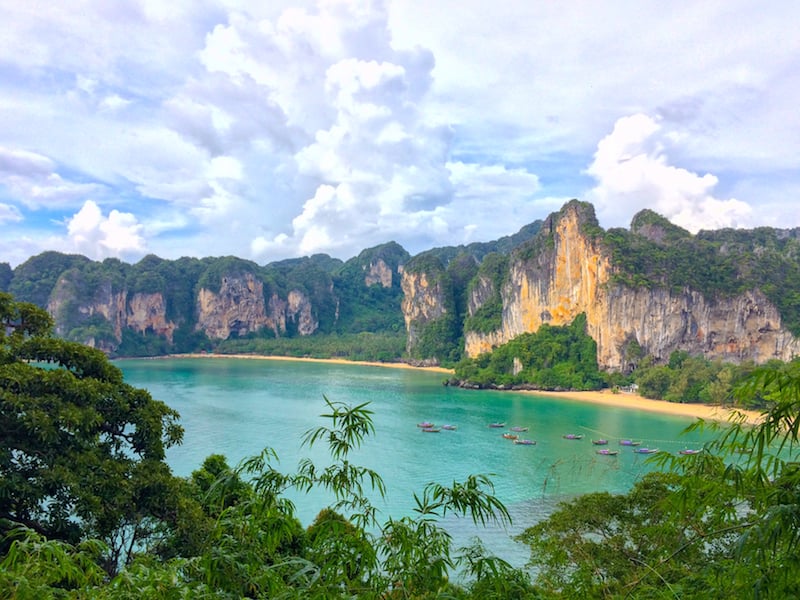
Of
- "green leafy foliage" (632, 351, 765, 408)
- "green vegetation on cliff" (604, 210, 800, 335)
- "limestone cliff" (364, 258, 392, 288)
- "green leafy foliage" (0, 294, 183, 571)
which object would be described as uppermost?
"limestone cliff" (364, 258, 392, 288)

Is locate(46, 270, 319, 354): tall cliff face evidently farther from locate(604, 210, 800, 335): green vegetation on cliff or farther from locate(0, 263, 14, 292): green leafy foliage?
locate(604, 210, 800, 335): green vegetation on cliff

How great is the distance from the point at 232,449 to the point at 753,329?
40.2m

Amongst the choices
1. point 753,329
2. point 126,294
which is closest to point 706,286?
point 753,329

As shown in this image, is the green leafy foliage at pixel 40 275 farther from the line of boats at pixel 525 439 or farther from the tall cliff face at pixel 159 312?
the line of boats at pixel 525 439

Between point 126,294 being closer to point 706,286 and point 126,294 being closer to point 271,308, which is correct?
point 271,308

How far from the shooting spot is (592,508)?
9352 mm

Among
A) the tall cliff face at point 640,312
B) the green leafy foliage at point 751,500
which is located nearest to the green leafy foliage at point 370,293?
the tall cliff face at point 640,312

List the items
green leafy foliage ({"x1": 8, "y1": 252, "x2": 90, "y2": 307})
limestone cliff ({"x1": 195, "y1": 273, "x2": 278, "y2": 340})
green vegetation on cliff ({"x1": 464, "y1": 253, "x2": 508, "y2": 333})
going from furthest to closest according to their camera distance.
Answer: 1. limestone cliff ({"x1": 195, "y1": 273, "x2": 278, "y2": 340})
2. green leafy foliage ({"x1": 8, "y1": 252, "x2": 90, "y2": 307})
3. green vegetation on cliff ({"x1": 464, "y1": 253, "x2": 508, "y2": 333})

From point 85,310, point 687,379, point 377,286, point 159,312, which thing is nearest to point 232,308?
point 159,312

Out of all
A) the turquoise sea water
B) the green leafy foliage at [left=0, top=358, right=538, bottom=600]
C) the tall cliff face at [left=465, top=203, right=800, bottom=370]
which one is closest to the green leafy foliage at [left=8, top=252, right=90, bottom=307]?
the turquoise sea water

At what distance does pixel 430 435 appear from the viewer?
Result: 2662 cm

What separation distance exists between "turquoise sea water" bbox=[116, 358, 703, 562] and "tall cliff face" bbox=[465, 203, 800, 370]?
1025cm

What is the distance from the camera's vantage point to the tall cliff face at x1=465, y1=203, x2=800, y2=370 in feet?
141

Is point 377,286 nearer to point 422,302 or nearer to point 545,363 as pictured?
point 422,302
